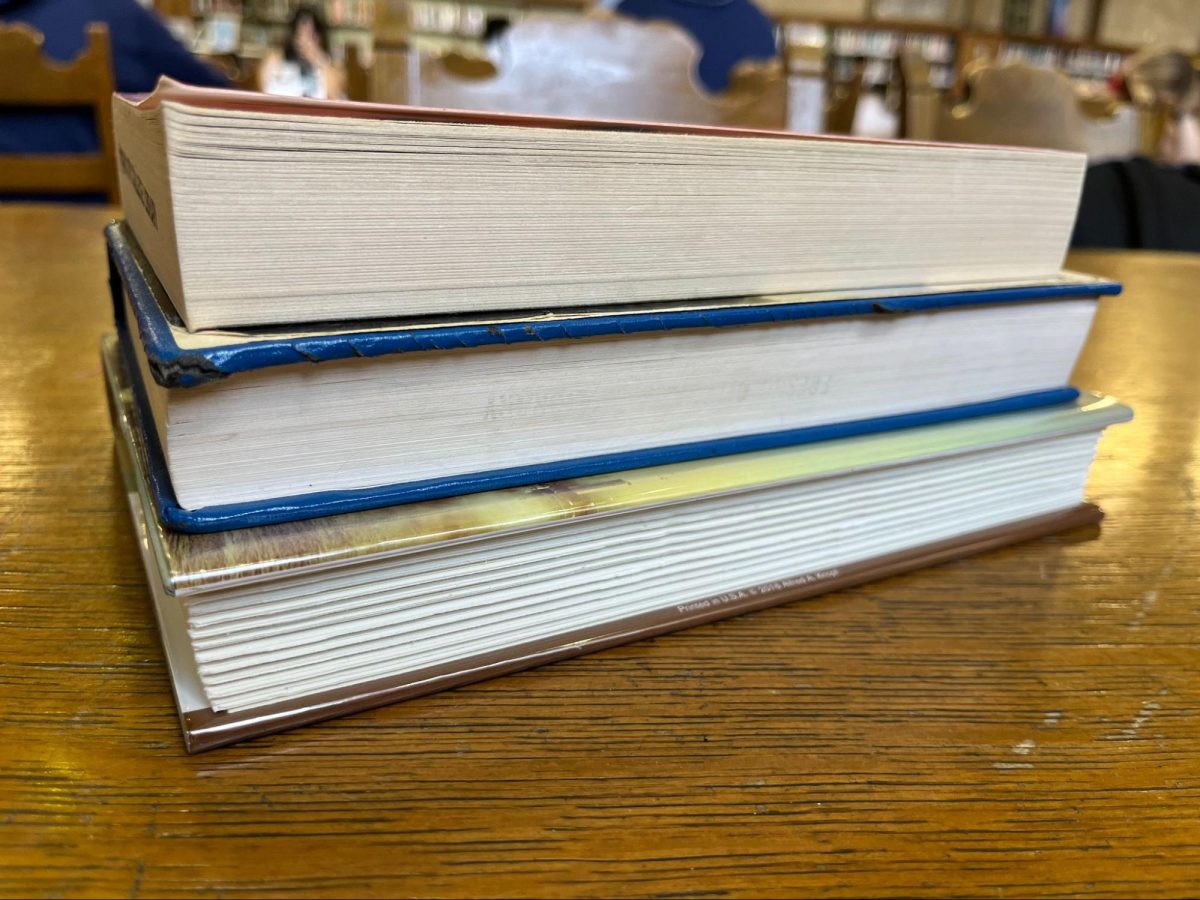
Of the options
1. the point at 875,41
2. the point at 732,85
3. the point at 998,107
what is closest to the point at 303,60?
the point at 732,85

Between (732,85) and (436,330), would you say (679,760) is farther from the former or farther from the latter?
(732,85)

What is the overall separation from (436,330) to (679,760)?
14cm

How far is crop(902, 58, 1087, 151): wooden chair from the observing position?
1.25 m

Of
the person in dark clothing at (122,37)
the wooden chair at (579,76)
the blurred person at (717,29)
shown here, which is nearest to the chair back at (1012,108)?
the wooden chair at (579,76)

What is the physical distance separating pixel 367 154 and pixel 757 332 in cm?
15

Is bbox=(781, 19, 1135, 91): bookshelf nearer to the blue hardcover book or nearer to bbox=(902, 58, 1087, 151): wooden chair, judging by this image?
bbox=(902, 58, 1087, 151): wooden chair

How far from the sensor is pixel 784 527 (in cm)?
34

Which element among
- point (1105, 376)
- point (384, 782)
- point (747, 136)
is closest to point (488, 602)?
point (384, 782)

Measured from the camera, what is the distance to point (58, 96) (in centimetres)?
126

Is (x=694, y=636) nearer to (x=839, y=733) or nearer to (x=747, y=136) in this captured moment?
(x=839, y=733)

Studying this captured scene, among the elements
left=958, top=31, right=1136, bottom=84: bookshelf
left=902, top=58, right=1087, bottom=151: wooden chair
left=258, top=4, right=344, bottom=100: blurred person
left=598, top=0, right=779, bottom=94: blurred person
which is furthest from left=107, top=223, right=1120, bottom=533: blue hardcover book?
left=958, top=31, right=1136, bottom=84: bookshelf

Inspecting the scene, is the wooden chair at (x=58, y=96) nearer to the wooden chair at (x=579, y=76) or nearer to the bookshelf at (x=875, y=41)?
the wooden chair at (x=579, y=76)

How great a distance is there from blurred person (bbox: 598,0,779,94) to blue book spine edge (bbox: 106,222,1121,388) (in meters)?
1.74

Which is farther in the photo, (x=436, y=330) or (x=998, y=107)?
(x=998, y=107)
